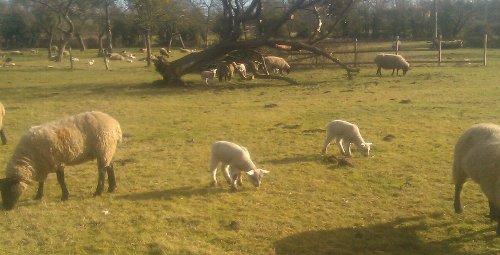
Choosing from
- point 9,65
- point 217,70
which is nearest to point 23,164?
point 217,70

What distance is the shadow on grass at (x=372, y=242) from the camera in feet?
21.8

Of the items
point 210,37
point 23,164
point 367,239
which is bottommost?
point 367,239

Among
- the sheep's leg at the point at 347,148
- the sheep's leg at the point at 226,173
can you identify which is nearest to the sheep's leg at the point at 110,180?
the sheep's leg at the point at 226,173

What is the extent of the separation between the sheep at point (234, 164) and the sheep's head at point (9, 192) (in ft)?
11.0

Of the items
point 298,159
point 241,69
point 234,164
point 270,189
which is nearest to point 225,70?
point 241,69

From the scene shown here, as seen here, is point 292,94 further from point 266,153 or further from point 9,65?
point 9,65

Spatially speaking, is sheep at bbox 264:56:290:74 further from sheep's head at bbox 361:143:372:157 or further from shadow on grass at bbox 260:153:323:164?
sheep's head at bbox 361:143:372:157

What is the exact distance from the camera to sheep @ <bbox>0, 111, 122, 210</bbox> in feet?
26.7

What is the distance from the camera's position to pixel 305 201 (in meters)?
8.48

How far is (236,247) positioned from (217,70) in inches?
865

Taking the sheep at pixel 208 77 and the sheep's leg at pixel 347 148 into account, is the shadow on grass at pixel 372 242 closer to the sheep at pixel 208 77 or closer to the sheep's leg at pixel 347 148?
the sheep's leg at pixel 347 148

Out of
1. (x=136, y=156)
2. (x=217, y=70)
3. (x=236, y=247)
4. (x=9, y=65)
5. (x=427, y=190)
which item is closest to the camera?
(x=236, y=247)

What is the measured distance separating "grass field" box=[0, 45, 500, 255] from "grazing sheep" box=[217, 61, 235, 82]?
8.15 meters

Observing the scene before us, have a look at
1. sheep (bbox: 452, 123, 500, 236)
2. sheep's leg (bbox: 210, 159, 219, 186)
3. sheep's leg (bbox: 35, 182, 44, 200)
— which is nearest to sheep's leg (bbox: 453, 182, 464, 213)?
sheep (bbox: 452, 123, 500, 236)
